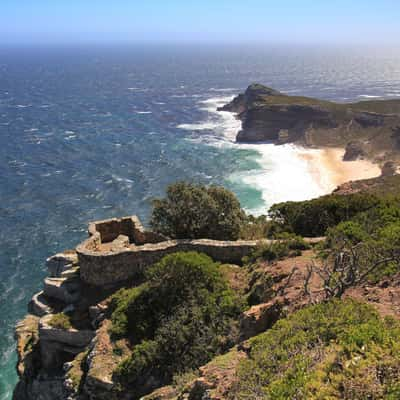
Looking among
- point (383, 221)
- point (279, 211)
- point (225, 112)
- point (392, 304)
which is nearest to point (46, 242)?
point (279, 211)

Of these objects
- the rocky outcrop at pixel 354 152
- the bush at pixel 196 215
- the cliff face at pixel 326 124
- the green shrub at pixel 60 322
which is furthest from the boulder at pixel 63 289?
the cliff face at pixel 326 124

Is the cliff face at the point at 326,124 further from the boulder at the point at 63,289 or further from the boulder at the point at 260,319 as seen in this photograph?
the boulder at the point at 260,319

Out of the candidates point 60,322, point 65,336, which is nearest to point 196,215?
point 60,322

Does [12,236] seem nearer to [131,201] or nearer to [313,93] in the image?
[131,201]

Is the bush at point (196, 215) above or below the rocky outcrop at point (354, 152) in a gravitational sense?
above

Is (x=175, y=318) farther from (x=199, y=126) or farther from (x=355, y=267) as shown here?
(x=199, y=126)
